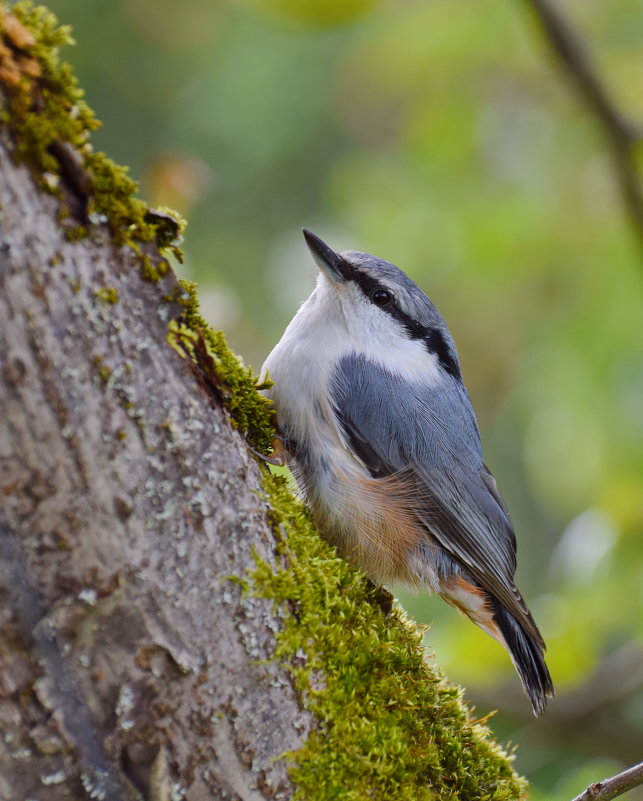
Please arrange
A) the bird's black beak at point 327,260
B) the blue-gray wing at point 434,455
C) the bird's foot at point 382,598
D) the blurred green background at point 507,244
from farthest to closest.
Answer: the blurred green background at point 507,244 → the bird's black beak at point 327,260 → the blue-gray wing at point 434,455 → the bird's foot at point 382,598

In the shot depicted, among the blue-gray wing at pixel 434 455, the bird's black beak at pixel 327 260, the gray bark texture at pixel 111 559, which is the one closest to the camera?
the gray bark texture at pixel 111 559

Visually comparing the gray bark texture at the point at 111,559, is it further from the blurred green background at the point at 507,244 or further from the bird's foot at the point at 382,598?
the blurred green background at the point at 507,244

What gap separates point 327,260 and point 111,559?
58.5 inches

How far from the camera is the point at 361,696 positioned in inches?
61.8

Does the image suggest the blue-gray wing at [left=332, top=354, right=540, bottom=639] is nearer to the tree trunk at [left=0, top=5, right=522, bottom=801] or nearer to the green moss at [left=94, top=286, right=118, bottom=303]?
the tree trunk at [left=0, top=5, right=522, bottom=801]

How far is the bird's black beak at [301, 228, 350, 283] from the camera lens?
2.51 meters

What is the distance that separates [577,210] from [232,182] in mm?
2926

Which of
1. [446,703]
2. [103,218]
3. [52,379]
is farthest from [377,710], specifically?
[103,218]

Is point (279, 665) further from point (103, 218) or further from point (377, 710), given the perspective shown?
point (103, 218)

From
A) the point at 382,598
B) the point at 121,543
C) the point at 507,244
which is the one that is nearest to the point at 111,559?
the point at 121,543

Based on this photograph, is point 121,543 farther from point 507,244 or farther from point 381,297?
point 507,244

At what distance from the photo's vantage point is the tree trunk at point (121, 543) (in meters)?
1.18

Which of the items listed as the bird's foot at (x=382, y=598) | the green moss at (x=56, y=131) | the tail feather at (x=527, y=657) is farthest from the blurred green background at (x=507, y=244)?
the green moss at (x=56, y=131)

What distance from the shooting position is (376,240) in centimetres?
369
